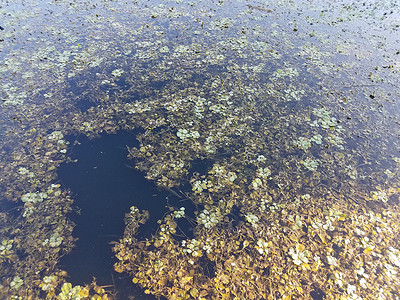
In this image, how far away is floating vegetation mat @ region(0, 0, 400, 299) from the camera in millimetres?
5023

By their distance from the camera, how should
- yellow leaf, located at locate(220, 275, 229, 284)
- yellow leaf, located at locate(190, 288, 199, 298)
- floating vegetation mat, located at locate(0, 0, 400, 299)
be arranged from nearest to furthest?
1. yellow leaf, located at locate(190, 288, 199, 298)
2. yellow leaf, located at locate(220, 275, 229, 284)
3. floating vegetation mat, located at locate(0, 0, 400, 299)

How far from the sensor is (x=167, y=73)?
10773mm

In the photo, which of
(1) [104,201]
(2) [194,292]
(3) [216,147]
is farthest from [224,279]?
(3) [216,147]

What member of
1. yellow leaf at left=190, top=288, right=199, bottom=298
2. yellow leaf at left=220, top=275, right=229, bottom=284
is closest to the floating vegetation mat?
yellow leaf at left=220, top=275, right=229, bottom=284

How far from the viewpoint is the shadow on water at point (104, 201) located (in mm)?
4863

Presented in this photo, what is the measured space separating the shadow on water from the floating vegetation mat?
0.71 feet

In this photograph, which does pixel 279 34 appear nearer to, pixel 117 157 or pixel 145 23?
pixel 145 23

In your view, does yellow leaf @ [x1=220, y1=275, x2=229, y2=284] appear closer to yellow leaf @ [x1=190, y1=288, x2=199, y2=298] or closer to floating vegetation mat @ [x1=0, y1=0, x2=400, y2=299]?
floating vegetation mat @ [x1=0, y1=0, x2=400, y2=299]

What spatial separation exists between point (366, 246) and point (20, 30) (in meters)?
20.8

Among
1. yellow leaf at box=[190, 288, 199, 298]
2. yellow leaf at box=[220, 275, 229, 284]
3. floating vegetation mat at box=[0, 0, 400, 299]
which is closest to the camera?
yellow leaf at box=[190, 288, 199, 298]

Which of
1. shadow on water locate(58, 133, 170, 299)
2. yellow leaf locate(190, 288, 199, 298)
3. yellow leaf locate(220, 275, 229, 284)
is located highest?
yellow leaf locate(220, 275, 229, 284)

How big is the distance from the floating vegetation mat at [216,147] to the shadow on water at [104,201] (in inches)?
8.5

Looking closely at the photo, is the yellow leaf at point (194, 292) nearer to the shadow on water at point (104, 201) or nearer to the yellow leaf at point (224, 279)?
the yellow leaf at point (224, 279)

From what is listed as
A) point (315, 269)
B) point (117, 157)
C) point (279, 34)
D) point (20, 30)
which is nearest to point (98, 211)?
point (117, 157)
